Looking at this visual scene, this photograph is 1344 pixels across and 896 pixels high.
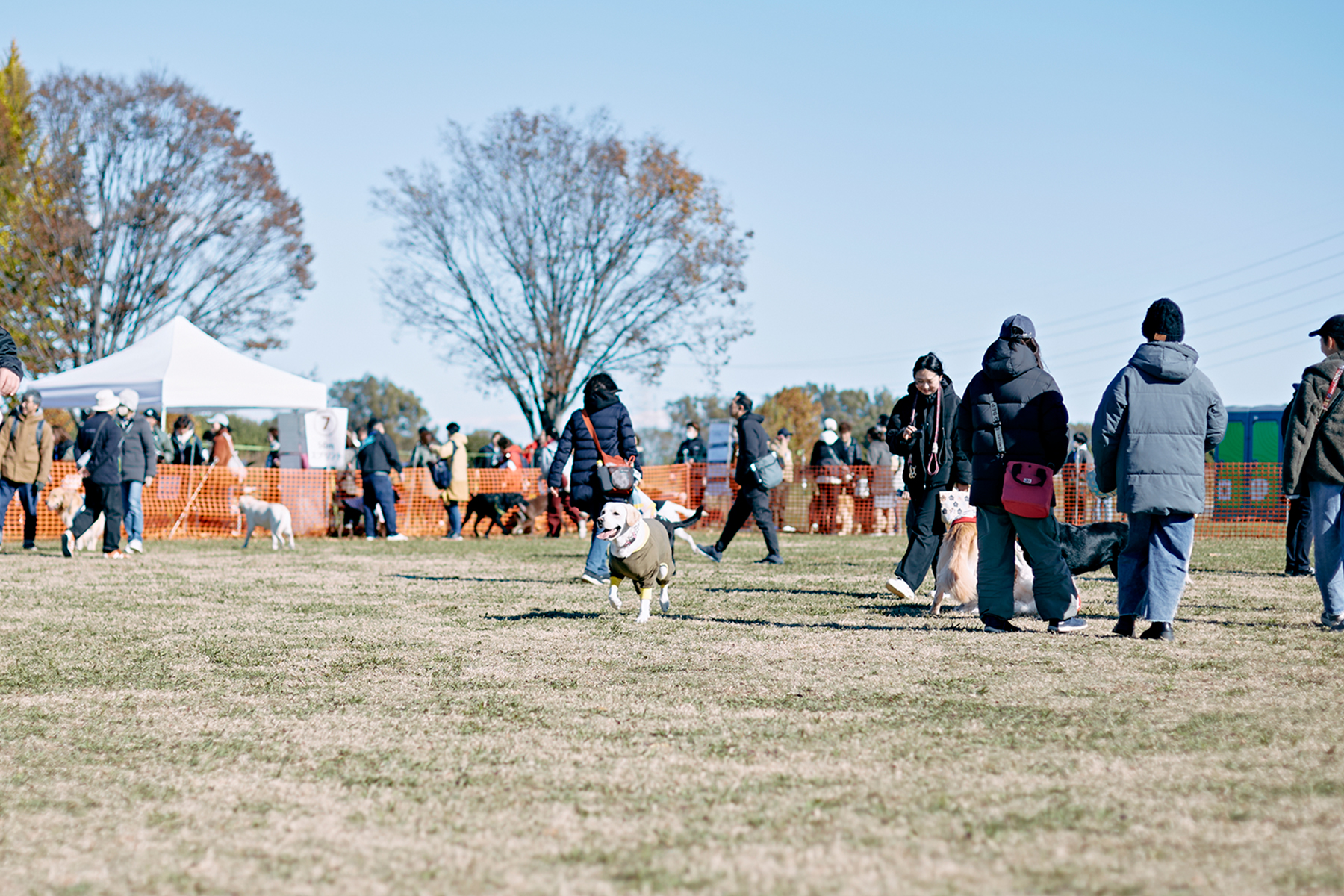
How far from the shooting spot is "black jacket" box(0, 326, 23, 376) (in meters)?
5.96

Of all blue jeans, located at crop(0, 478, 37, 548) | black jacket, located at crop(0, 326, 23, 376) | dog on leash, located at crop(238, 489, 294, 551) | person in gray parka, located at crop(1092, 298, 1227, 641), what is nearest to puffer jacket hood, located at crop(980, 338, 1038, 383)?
person in gray parka, located at crop(1092, 298, 1227, 641)

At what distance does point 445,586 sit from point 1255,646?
6479mm

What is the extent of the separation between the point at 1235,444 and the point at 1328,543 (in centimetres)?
2426

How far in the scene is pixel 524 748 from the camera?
4.29m

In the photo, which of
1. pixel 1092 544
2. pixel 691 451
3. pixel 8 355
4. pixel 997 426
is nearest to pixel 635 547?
pixel 997 426

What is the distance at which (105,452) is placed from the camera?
13.6 meters

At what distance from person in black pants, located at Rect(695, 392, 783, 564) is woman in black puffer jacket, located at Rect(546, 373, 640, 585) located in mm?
3337

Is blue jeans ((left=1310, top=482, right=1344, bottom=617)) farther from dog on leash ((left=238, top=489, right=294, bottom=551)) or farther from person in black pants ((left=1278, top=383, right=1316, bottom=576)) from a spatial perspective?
dog on leash ((left=238, top=489, right=294, bottom=551))

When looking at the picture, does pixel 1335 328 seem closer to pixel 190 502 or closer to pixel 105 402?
pixel 105 402

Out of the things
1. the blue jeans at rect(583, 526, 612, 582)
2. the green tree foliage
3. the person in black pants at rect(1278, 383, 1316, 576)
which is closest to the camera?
the blue jeans at rect(583, 526, 612, 582)

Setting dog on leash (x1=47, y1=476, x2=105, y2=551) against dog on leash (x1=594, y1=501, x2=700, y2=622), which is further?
dog on leash (x1=47, y1=476, x2=105, y2=551)

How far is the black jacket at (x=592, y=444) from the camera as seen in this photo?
30.6ft

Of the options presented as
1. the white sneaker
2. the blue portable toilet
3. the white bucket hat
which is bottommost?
the white sneaker

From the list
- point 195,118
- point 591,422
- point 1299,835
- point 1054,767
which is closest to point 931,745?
point 1054,767
